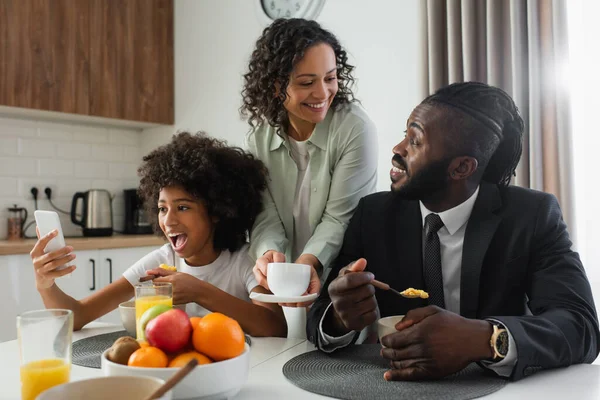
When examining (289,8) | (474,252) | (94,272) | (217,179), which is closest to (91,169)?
(94,272)

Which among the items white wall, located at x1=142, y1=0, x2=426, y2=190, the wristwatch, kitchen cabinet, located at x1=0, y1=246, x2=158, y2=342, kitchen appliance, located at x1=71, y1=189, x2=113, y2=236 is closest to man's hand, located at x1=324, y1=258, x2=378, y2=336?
the wristwatch

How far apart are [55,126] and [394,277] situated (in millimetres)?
2882

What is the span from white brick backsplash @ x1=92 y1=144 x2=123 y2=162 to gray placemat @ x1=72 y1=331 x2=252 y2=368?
8.58 feet

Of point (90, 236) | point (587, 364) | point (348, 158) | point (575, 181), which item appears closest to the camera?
point (587, 364)

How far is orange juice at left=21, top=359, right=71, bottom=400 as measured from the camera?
0.92m

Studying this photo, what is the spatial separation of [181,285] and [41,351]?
2.00 feet

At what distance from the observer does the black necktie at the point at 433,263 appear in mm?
1471

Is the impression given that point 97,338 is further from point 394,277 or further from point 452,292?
point 452,292

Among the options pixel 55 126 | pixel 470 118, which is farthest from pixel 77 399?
pixel 55 126

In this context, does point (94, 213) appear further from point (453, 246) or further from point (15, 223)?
point (453, 246)

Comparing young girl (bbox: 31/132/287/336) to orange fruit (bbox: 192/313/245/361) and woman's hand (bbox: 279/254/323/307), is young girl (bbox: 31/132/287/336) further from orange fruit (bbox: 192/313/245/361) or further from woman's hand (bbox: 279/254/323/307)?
orange fruit (bbox: 192/313/245/361)

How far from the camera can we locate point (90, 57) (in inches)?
139

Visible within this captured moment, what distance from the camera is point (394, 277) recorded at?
4.98 feet

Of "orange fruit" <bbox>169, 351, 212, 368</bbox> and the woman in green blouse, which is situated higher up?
the woman in green blouse
